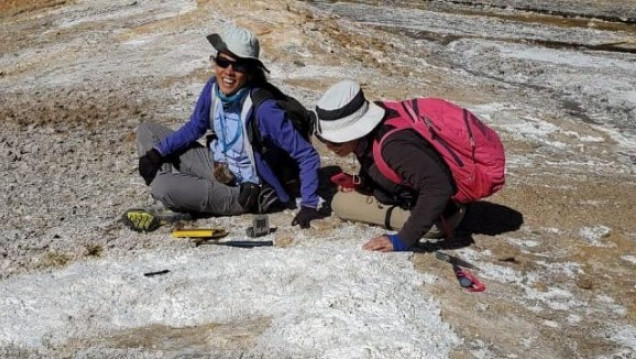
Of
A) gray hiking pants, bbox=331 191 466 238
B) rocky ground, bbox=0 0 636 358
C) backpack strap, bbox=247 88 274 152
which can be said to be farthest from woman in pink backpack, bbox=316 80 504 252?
backpack strap, bbox=247 88 274 152

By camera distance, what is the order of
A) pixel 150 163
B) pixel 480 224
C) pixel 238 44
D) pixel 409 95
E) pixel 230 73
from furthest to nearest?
pixel 409 95 → pixel 480 224 → pixel 150 163 → pixel 230 73 → pixel 238 44

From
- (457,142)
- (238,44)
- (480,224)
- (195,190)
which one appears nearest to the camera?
(457,142)

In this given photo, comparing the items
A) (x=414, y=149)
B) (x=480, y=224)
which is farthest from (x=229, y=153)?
(x=480, y=224)

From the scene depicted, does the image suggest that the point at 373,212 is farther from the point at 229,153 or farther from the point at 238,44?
the point at 238,44

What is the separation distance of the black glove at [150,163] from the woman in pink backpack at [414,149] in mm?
1788

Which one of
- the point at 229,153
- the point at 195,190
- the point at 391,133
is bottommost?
the point at 195,190

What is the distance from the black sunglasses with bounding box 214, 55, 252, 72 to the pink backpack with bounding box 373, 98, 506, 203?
1069mm

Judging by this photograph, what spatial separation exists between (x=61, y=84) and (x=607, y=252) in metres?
7.77

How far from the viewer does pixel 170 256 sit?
5.44 meters

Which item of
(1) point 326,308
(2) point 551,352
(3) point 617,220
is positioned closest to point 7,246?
(1) point 326,308

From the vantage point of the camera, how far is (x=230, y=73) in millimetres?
5633

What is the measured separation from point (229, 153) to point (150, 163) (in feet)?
2.30

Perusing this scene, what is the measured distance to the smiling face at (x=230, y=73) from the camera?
5605mm

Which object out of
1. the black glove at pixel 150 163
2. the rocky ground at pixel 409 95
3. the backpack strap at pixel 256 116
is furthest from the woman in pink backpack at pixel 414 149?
the black glove at pixel 150 163
